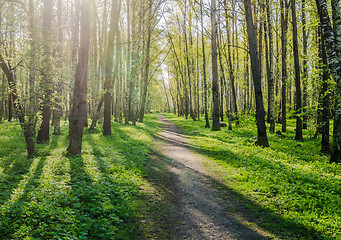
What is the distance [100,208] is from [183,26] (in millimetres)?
31431

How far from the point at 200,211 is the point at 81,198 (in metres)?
3.07

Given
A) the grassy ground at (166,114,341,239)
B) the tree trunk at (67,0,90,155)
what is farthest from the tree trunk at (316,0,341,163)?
the tree trunk at (67,0,90,155)

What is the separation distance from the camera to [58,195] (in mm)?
5094

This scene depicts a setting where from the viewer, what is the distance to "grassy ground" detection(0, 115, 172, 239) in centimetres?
405

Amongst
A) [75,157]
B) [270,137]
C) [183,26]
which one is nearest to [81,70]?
[75,157]

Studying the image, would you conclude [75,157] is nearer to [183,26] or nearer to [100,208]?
[100,208]

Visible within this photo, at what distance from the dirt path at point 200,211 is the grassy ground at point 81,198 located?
38 centimetres

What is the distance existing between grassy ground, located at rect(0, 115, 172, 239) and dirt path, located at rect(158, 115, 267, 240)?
15.0 inches

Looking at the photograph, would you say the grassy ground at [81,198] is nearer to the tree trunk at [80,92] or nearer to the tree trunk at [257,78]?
the tree trunk at [80,92]

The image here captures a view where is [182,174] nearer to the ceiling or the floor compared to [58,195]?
nearer to the floor

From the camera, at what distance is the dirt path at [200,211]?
14.9 ft

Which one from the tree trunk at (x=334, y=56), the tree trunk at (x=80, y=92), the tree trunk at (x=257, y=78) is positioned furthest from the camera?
the tree trunk at (x=257, y=78)

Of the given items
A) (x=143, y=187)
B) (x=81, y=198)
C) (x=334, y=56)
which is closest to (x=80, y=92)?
(x=143, y=187)

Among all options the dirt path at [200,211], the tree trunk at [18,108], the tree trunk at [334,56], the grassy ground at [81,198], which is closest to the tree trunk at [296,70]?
the tree trunk at [334,56]
